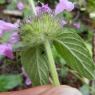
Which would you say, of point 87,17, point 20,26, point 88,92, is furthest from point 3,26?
point 87,17

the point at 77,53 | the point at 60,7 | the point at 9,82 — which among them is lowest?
the point at 9,82

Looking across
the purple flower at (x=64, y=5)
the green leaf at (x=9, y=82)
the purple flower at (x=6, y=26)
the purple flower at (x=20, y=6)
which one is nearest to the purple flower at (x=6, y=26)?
the purple flower at (x=6, y=26)

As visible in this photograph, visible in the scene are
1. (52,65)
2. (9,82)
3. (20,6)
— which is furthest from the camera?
(20,6)

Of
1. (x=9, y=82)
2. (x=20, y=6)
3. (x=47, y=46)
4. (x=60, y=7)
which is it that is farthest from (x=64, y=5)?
(x=20, y=6)

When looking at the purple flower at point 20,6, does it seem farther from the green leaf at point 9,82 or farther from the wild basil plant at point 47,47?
the wild basil plant at point 47,47

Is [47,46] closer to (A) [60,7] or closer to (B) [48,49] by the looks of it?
(B) [48,49]

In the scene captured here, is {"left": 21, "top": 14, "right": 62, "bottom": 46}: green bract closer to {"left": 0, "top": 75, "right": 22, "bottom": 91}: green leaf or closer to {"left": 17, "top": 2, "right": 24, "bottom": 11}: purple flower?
{"left": 0, "top": 75, "right": 22, "bottom": 91}: green leaf

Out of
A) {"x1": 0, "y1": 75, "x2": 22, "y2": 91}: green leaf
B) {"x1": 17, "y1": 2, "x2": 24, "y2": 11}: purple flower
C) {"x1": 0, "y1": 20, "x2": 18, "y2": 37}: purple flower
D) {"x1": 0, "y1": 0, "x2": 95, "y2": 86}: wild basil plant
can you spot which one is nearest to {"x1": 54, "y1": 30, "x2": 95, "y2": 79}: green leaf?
{"x1": 0, "y1": 0, "x2": 95, "y2": 86}: wild basil plant
